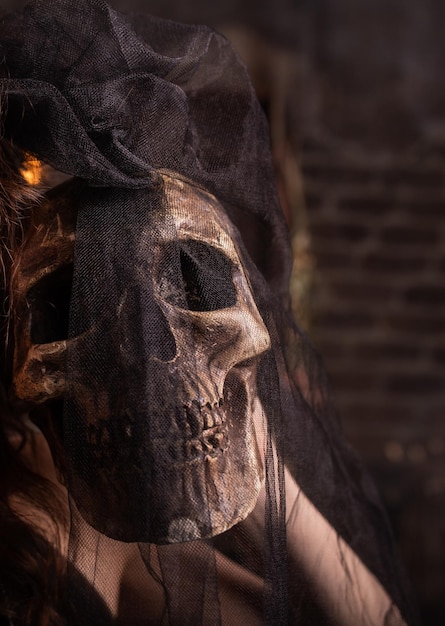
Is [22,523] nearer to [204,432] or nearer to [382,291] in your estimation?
[204,432]

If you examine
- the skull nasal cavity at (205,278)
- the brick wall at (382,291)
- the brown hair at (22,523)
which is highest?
the skull nasal cavity at (205,278)

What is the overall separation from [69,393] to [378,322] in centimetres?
174

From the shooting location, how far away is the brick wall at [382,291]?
7.78ft

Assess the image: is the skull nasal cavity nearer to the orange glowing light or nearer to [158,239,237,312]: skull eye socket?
[158,239,237,312]: skull eye socket

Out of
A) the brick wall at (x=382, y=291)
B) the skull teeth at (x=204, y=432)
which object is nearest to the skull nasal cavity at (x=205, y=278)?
the skull teeth at (x=204, y=432)

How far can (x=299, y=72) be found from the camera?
2.35 m

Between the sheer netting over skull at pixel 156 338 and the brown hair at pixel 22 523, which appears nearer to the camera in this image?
the sheer netting over skull at pixel 156 338

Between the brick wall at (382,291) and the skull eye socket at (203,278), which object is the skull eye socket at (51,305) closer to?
the skull eye socket at (203,278)

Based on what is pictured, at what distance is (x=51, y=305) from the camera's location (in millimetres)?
898

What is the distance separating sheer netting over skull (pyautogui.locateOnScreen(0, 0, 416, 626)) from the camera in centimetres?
77

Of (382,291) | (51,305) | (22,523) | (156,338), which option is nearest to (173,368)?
(156,338)

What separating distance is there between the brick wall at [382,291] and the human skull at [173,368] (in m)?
1.54

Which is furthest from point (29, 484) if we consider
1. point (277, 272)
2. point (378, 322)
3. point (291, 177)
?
point (378, 322)

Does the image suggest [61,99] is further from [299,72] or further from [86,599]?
[299,72]
